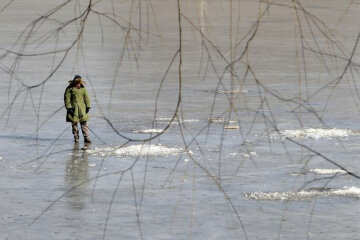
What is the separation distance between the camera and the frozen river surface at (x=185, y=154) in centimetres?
466

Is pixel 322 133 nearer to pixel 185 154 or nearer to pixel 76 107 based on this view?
pixel 185 154

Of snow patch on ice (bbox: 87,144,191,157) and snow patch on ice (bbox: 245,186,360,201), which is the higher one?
snow patch on ice (bbox: 245,186,360,201)

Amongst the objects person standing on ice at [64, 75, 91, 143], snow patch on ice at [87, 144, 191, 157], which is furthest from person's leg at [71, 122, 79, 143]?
snow patch on ice at [87, 144, 191, 157]

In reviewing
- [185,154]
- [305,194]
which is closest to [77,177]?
[185,154]

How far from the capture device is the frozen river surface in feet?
15.3

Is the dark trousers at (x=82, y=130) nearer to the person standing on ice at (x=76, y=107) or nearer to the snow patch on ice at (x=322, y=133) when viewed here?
the person standing on ice at (x=76, y=107)

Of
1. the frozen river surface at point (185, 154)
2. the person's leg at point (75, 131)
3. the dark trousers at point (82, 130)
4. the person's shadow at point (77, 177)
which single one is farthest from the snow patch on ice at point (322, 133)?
the person's shadow at point (77, 177)

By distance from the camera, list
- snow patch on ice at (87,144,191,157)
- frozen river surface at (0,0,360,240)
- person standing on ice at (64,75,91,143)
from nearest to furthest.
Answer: frozen river surface at (0,0,360,240) < snow patch on ice at (87,144,191,157) < person standing on ice at (64,75,91,143)

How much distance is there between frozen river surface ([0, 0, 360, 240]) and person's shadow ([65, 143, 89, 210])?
0.10ft

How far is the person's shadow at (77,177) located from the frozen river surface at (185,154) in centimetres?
3

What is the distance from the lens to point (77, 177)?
53.9 ft

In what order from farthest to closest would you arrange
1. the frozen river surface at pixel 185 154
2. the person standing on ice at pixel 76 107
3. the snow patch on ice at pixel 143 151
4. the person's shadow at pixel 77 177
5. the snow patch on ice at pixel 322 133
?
the snow patch on ice at pixel 322 133 → the person standing on ice at pixel 76 107 → the snow patch on ice at pixel 143 151 → the person's shadow at pixel 77 177 → the frozen river surface at pixel 185 154

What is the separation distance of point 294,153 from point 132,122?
4761mm

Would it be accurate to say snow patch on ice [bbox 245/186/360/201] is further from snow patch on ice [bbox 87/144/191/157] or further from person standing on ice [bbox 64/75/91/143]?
person standing on ice [bbox 64/75/91/143]
